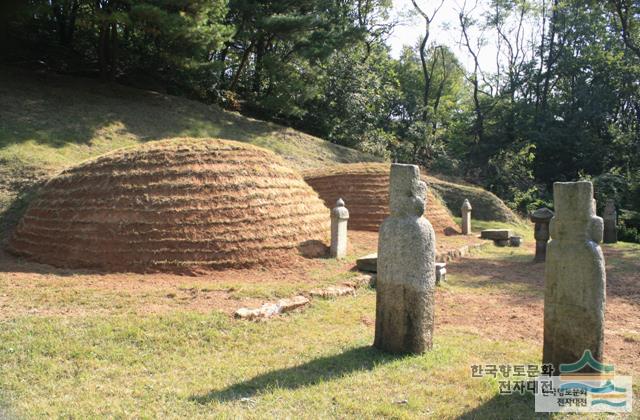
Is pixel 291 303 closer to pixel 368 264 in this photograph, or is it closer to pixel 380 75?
pixel 368 264

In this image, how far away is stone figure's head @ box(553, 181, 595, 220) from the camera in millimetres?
4152

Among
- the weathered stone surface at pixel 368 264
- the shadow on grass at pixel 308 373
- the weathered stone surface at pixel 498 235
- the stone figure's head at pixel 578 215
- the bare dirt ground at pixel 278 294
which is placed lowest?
the shadow on grass at pixel 308 373

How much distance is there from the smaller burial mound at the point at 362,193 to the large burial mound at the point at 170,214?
430 cm

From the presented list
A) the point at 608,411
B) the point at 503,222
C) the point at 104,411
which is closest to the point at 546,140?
the point at 503,222

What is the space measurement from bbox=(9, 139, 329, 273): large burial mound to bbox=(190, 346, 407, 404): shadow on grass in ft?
13.2

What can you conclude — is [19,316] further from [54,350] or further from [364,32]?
[364,32]

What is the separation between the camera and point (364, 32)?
25.4 metres

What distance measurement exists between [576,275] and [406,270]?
1594mm

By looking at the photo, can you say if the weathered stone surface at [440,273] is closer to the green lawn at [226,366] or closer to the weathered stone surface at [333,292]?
the weathered stone surface at [333,292]

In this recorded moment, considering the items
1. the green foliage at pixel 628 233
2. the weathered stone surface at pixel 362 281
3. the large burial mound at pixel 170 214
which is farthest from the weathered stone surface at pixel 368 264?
the green foliage at pixel 628 233

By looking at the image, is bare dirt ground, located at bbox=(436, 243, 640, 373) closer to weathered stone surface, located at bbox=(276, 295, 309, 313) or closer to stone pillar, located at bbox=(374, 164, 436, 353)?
stone pillar, located at bbox=(374, 164, 436, 353)

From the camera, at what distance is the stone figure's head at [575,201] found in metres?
4.15

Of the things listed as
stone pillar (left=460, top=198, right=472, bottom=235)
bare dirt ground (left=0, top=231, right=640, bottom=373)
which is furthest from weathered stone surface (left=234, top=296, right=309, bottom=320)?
stone pillar (left=460, top=198, right=472, bottom=235)

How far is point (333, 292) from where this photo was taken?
7.75 meters
